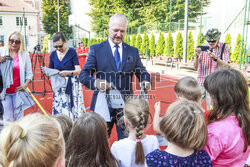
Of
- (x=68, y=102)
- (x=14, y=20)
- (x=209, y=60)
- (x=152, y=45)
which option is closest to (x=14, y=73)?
(x=68, y=102)

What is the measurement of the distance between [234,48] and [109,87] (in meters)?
11.5

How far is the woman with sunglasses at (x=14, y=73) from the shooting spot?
331 centimetres

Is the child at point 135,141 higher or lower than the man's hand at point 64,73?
lower

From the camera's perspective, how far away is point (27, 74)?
3.58 m

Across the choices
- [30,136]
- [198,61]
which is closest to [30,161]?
[30,136]

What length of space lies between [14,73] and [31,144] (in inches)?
111

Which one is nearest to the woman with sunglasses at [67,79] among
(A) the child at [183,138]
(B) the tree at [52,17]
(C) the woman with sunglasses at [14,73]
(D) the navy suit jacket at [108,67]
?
(C) the woman with sunglasses at [14,73]

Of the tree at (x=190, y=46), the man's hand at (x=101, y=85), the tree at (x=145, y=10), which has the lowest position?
the man's hand at (x=101, y=85)

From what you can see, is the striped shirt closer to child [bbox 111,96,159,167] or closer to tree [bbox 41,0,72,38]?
child [bbox 111,96,159,167]

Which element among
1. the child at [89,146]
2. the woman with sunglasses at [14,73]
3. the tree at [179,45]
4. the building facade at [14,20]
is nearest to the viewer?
the child at [89,146]

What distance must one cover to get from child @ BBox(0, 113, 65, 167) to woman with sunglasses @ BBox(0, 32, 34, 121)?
8.53ft

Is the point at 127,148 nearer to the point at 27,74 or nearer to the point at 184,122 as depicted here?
the point at 184,122

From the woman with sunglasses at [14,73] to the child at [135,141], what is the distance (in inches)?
87.3

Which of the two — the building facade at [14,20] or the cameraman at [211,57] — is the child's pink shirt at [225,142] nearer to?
the cameraman at [211,57]
